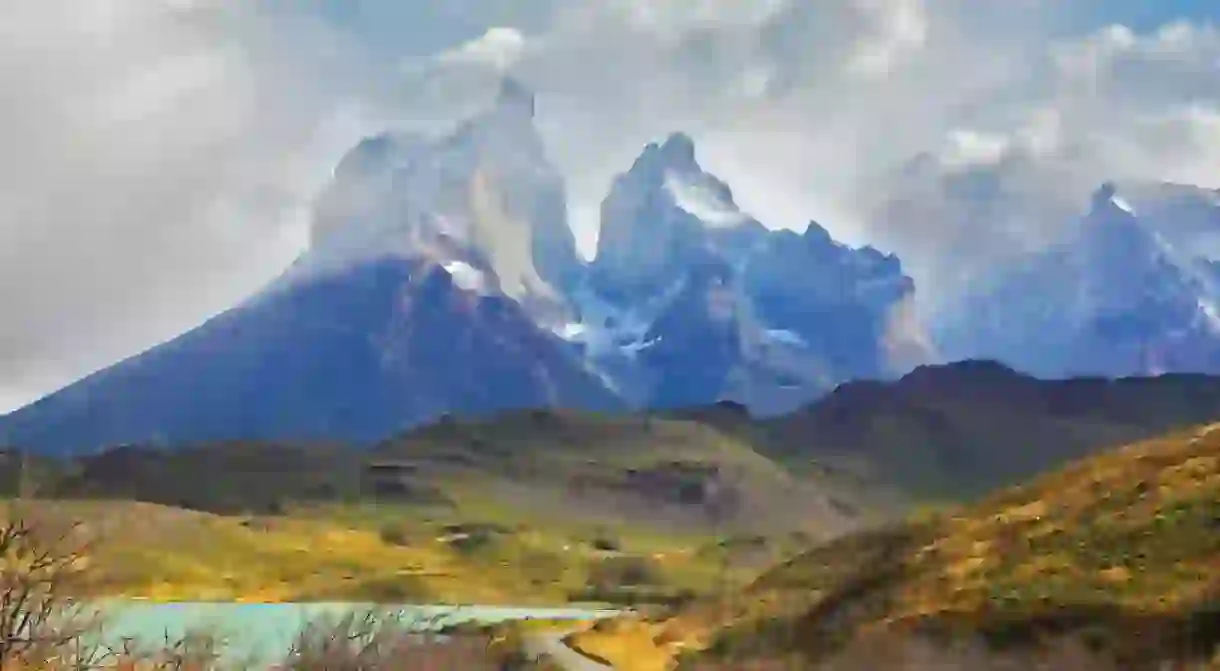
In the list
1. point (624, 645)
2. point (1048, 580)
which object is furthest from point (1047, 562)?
point (624, 645)

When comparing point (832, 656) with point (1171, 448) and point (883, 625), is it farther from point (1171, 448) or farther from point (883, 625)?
point (1171, 448)

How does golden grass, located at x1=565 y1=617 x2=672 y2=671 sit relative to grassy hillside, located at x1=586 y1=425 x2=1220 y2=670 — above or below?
below

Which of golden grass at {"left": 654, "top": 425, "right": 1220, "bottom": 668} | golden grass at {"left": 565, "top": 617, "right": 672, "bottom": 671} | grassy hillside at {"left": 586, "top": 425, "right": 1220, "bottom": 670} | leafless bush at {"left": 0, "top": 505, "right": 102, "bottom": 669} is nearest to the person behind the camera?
leafless bush at {"left": 0, "top": 505, "right": 102, "bottom": 669}

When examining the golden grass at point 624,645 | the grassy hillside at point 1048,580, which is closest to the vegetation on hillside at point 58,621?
the grassy hillside at point 1048,580

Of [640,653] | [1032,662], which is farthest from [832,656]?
[640,653]

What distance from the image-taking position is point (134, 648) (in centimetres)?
4838

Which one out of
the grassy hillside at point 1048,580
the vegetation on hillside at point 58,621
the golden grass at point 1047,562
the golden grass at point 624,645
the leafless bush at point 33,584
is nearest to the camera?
the leafless bush at point 33,584

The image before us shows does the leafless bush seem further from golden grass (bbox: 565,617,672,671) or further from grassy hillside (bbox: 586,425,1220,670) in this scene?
golden grass (bbox: 565,617,672,671)

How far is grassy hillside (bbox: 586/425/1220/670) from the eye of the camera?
7200 centimetres

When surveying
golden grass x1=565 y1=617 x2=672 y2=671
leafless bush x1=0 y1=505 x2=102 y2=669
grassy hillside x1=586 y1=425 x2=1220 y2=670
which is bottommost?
golden grass x1=565 y1=617 x2=672 y2=671

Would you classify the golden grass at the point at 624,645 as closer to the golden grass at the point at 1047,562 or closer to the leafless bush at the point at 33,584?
the golden grass at the point at 1047,562

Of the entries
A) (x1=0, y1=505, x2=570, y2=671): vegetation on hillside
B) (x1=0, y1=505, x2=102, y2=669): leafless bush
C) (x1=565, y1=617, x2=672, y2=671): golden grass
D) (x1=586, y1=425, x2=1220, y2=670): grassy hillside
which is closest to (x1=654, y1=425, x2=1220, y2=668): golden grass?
(x1=586, y1=425, x2=1220, y2=670): grassy hillside

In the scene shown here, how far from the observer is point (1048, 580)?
8156 cm

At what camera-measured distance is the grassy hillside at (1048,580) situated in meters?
72.0
